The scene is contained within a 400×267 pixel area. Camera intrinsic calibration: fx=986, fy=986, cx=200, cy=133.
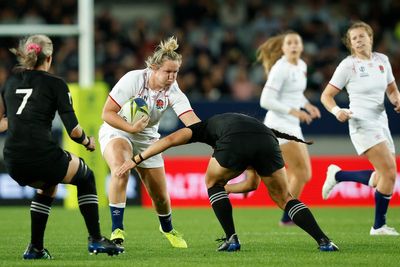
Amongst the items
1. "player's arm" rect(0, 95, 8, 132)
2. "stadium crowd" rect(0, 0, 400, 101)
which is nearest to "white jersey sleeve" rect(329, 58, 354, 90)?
"player's arm" rect(0, 95, 8, 132)

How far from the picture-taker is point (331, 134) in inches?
761

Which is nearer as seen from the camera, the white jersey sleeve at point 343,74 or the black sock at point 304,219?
the black sock at point 304,219

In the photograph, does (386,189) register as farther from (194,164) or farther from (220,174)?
(194,164)

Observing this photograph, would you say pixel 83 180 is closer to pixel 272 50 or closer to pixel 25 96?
pixel 25 96

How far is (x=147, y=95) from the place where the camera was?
9.51 metres

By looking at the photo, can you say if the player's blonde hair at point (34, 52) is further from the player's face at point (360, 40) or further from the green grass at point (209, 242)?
the player's face at point (360, 40)

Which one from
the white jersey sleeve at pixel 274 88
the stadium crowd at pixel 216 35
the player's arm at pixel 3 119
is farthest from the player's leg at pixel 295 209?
the stadium crowd at pixel 216 35

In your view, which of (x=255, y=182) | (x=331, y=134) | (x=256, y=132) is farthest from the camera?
(x=331, y=134)

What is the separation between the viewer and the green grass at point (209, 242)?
8.16 m

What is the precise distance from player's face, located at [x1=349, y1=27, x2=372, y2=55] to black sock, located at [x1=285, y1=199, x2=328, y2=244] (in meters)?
2.76

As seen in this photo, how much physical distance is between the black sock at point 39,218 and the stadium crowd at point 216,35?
1109 centimetres

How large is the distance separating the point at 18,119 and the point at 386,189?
14.7 feet

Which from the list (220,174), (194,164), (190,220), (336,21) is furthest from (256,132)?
(336,21)

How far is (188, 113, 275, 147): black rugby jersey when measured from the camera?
8633mm
